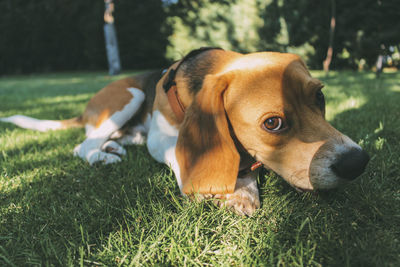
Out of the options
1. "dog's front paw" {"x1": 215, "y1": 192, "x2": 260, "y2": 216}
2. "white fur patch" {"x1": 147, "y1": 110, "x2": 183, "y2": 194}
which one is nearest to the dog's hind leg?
"white fur patch" {"x1": 147, "y1": 110, "x2": 183, "y2": 194}

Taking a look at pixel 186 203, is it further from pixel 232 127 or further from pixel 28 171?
pixel 28 171

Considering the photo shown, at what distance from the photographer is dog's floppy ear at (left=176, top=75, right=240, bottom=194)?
194 cm

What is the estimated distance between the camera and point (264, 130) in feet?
6.40

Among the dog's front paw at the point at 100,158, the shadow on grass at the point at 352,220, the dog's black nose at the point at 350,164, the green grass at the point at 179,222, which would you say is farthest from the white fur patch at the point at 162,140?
the dog's black nose at the point at 350,164

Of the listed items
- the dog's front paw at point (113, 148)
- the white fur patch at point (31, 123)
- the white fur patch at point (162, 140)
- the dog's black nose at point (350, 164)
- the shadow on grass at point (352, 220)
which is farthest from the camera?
the white fur patch at point (31, 123)

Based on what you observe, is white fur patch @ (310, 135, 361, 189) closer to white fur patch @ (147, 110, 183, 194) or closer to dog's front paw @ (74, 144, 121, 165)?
white fur patch @ (147, 110, 183, 194)

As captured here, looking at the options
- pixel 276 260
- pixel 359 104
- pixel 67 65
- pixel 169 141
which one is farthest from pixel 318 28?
pixel 67 65

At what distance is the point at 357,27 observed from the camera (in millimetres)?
15742

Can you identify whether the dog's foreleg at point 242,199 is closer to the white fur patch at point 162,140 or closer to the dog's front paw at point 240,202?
the dog's front paw at point 240,202

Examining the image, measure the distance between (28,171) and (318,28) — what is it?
16.9m

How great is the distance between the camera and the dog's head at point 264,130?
1816mm

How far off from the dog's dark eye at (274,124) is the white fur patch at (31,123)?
11.3ft

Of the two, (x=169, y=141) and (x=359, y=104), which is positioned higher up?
(x=169, y=141)

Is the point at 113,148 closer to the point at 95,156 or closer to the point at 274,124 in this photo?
the point at 95,156
